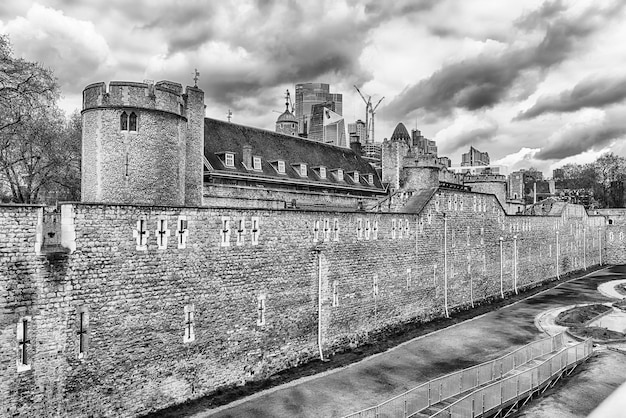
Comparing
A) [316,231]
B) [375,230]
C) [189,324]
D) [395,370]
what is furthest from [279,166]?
[189,324]

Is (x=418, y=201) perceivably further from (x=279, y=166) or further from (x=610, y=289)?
(x=610, y=289)

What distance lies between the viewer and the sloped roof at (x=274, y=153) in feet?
119

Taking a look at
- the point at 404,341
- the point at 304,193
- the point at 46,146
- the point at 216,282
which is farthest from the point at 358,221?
the point at 46,146

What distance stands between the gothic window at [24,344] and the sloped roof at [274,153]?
1955cm

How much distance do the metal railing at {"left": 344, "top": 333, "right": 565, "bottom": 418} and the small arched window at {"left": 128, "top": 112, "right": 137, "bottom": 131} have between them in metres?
15.6

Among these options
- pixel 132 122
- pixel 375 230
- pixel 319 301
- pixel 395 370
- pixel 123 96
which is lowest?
pixel 395 370

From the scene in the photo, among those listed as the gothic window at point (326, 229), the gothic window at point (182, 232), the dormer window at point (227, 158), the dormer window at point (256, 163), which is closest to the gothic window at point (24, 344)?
the gothic window at point (182, 232)

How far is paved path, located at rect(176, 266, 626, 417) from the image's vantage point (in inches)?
777

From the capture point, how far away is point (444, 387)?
19.3 meters

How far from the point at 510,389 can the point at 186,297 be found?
12.7 m

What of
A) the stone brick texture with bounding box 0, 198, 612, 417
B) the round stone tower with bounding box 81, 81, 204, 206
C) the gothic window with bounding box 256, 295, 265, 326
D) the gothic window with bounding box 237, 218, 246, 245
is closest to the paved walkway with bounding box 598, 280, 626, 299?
the stone brick texture with bounding box 0, 198, 612, 417

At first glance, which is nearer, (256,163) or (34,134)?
(34,134)

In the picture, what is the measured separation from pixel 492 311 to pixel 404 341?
12483 millimetres

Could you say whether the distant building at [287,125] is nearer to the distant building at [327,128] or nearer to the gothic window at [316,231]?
the distant building at [327,128]
